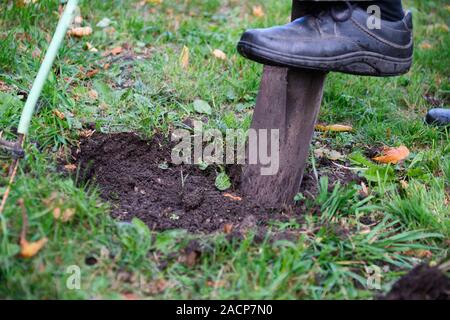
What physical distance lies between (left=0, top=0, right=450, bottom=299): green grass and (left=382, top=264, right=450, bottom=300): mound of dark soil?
6.4 inches

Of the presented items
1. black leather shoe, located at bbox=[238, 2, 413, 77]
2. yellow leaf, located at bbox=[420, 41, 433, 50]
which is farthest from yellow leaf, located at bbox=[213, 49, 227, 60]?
yellow leaf, located at bbox=[420, 41, 433, 50]

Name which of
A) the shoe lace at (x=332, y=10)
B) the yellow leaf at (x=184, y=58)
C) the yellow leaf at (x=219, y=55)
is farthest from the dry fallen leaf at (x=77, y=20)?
the shoe lace at (x=332, y=10)

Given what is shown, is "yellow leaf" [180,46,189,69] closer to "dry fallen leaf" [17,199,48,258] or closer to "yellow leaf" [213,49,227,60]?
"yellow leaf" [213,49,227,60]

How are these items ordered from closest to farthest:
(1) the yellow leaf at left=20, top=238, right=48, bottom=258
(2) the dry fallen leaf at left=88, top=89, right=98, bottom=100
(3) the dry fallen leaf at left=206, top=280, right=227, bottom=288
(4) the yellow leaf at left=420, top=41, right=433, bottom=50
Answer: (1) the yellow leaf at left=20, top=238, right=48, bottom=258 → (3) the dry fallen leaf at left=206, top=280, right=227, bottom=288 → (2) the dry fallen leaf at left=88, top=89, right=98, bottom=100 → (4) the yellow leaf at left=420, top=41, right=433, bottom=50

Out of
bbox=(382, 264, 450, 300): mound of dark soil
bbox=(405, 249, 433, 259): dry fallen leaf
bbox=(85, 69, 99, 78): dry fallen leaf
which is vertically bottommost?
bbox=(405, 249, 433, 259): dry fallen leaf

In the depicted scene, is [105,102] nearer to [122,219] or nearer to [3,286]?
[122,219]

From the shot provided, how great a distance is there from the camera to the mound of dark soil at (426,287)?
171cm

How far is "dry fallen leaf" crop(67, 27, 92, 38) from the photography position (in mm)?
3422

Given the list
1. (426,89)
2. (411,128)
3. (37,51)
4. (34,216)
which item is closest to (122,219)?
(34,216)

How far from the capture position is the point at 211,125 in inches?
110

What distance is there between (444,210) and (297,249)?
2.42 ft

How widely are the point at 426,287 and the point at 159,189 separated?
1.17m

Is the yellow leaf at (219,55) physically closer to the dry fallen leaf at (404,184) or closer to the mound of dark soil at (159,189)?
the mound of dark soil at (159,189)

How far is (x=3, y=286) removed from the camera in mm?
1675
